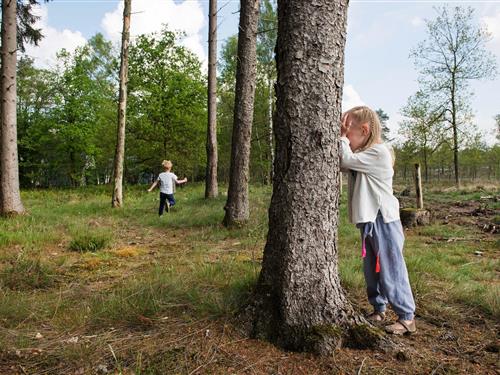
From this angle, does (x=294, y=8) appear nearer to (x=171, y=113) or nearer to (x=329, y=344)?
(x=329, y=344)

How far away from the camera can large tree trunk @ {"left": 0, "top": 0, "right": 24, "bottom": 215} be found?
8969 millimetres

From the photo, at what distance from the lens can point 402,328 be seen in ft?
8.92

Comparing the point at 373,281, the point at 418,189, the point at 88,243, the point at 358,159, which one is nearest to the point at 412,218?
the point at 418,189

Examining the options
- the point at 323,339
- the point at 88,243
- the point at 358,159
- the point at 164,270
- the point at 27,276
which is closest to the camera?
the point at 323,339

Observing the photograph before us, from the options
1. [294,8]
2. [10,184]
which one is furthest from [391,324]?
[10,184]

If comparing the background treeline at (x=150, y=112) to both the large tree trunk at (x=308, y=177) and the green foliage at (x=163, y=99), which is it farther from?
the large tree trunk at (x=308, y=177)

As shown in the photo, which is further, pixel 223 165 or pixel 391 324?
pixel 223 165

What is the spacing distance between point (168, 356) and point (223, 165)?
36694 millimetres

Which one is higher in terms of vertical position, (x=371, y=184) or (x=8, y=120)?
(x=8, y=120)

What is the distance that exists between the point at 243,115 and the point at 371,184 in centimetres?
567

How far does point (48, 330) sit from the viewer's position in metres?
2.80

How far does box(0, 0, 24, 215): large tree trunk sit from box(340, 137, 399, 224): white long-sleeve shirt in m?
9.02

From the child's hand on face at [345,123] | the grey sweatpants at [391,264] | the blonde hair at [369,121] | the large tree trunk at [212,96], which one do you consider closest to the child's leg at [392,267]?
the grey sweatpants at [391,264]

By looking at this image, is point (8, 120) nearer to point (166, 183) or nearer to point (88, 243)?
point (166, 183)
